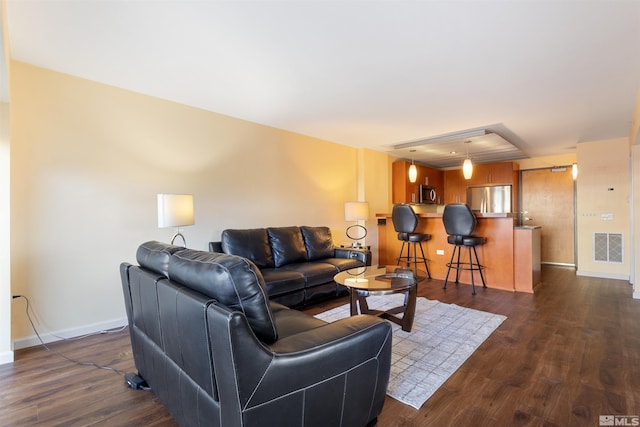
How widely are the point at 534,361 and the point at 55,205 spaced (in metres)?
4.19

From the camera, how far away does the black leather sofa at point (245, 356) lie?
109 cm

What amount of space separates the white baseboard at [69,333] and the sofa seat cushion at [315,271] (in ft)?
5.99

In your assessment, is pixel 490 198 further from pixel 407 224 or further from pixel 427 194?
pixel 407 224

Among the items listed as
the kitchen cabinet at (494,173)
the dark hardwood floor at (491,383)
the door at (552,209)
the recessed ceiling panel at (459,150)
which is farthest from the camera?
the kitchen cabinet at (494,173)

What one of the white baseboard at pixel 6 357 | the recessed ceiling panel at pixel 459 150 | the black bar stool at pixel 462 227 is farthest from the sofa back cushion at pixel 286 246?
the recessed ceiling panel at pixel 459 150

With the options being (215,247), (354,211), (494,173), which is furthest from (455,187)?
(215,247)

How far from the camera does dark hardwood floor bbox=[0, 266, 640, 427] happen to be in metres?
1.68

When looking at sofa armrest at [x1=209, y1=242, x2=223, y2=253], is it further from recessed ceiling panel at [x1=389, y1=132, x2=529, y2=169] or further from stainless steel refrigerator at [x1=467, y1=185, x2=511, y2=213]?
stainless steel refrigerator at [x1=467, y1=185, x2=511, y2=213]

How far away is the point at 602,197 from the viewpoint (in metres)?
5.12

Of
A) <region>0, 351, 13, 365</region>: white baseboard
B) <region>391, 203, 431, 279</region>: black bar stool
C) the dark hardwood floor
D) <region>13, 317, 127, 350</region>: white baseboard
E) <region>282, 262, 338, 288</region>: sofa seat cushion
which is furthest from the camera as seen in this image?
<region>391, 203, 431, 279</region>: black bar stool

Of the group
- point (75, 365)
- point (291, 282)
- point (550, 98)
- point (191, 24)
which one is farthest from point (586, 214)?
point (75, 365)

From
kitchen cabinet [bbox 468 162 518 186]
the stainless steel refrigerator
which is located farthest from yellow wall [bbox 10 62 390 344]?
the stainless steel refrigerator

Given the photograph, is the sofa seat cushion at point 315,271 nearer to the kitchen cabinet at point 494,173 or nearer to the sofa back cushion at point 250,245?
the sofa back cushion at point 250,245

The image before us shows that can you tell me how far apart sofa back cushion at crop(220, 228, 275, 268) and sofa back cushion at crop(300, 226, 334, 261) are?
0.62 m
